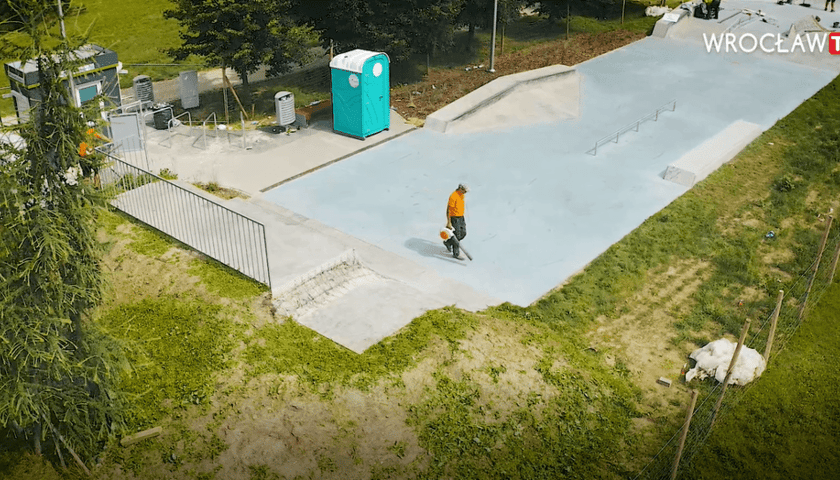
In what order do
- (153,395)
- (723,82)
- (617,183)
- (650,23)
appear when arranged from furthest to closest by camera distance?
(650,23) → (723,82) → (617,183) → (153,395)

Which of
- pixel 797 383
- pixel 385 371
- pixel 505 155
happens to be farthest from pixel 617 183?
pixel 385 371

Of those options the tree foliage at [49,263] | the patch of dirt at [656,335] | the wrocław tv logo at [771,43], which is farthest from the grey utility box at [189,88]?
the wrocław tv logo at [771,43]

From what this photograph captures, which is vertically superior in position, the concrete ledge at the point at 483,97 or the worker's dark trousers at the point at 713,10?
the worker's dark trousers at the point at 713,10

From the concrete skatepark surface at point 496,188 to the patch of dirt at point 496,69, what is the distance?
162 centimetres

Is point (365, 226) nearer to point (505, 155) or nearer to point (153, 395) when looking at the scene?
point (505, 155)

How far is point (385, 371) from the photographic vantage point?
11.8 meters

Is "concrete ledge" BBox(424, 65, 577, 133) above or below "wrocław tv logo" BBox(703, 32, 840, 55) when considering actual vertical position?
above

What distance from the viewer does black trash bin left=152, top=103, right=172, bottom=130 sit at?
2125 cm

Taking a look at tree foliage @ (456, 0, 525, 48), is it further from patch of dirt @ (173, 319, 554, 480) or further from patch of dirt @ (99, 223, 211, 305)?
patch of dirt @ (173, 319, 554, 480)

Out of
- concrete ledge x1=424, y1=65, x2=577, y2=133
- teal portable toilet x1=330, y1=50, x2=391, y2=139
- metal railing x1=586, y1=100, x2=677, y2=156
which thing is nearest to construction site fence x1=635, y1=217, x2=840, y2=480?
metal railing x1=586, y1=100, x2=677, y2=156

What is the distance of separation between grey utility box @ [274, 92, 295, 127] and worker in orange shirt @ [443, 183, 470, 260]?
25.3ft

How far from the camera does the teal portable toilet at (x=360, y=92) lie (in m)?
20.7

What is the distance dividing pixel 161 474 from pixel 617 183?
12994 millimetres

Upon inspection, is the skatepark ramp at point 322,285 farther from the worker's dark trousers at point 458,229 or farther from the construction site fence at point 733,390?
the construction site fence at point 733,390
